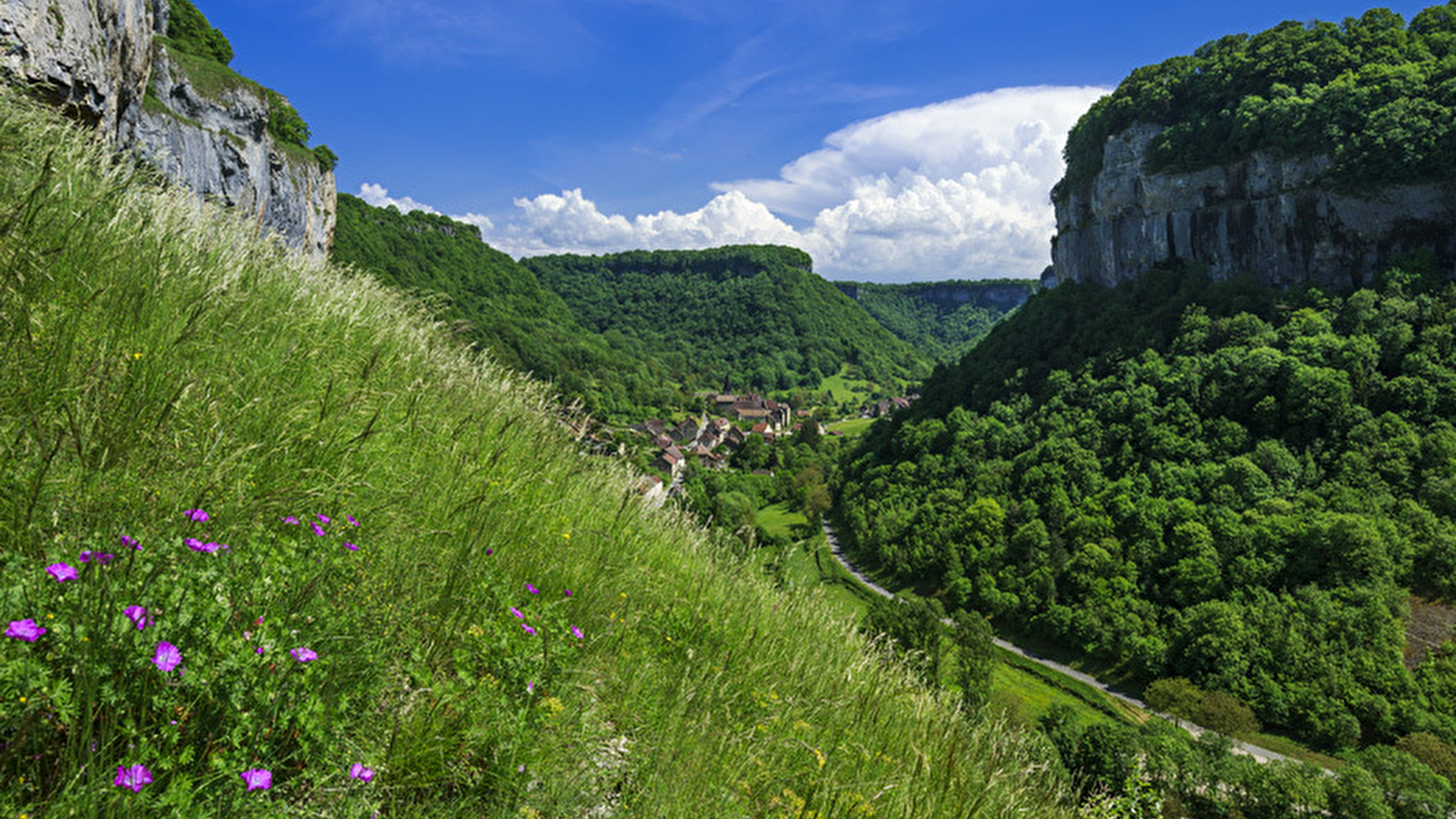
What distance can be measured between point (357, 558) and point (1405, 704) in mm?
51308

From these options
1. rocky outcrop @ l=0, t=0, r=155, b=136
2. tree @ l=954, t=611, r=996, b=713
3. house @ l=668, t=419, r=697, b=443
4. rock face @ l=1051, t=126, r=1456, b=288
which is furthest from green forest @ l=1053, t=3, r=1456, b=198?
rocky outcrop @ l=0, t=0, r=155, b=136

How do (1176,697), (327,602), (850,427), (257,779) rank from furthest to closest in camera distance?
(850,427) → (1176,697) → (327,602) → (257,779)

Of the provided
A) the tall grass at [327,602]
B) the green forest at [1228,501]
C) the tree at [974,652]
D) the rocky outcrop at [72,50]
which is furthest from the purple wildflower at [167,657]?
the green forest at [1228,501]

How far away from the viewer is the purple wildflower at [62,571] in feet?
4.25

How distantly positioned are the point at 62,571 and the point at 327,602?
634mm

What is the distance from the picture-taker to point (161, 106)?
57.8 feet

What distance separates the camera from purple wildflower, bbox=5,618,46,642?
1146mm

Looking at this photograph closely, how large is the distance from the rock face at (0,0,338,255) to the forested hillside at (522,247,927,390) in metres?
106

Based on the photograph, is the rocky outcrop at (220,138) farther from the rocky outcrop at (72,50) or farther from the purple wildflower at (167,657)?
the purple wildflower at (167,657)

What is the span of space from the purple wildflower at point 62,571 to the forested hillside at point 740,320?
5086 inches

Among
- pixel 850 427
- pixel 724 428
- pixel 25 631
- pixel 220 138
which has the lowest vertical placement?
pixel 850 427

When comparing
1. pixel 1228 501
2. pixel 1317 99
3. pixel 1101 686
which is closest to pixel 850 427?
pixel 1228 501

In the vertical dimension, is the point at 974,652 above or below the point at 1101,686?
above

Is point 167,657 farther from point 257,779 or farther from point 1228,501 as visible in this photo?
point 1228,501
